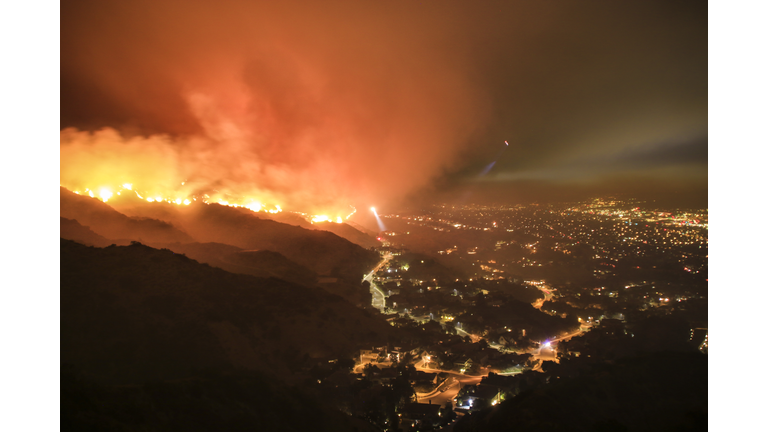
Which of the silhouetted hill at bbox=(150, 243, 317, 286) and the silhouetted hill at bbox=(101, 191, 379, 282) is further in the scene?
the silhouetted hill at bbox=(101, 191, 379, 282)

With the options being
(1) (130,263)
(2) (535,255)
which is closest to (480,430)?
(1) (130,263)

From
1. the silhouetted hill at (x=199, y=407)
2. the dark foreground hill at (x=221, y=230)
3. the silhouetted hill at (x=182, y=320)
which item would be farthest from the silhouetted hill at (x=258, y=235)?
the silhouetted hill at (x=199, y=407)

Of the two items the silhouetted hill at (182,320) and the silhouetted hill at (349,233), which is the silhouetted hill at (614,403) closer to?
the silhouetted hill at (182,320)

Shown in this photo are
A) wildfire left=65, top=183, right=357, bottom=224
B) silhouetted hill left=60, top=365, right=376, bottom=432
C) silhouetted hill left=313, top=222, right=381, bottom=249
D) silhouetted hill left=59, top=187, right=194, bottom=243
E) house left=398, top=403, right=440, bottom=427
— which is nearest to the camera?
silhouetted hill left=60, top=365, right=376, bottom=432

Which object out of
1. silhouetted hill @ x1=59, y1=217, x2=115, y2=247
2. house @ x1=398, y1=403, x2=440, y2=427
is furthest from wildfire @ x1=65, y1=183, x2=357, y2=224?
house @ x1=398, y1=403, x2=440, y2=427

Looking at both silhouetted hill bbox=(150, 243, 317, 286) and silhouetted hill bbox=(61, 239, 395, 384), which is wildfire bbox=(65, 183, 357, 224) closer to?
silhouetted hill bbox=(150, 243, 317, 286)

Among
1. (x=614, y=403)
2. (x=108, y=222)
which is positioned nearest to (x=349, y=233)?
(x=108, y=222)

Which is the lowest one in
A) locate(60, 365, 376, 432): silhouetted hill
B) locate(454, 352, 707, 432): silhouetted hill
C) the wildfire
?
locate(454, 352, 707, 432): silhouetted hill
